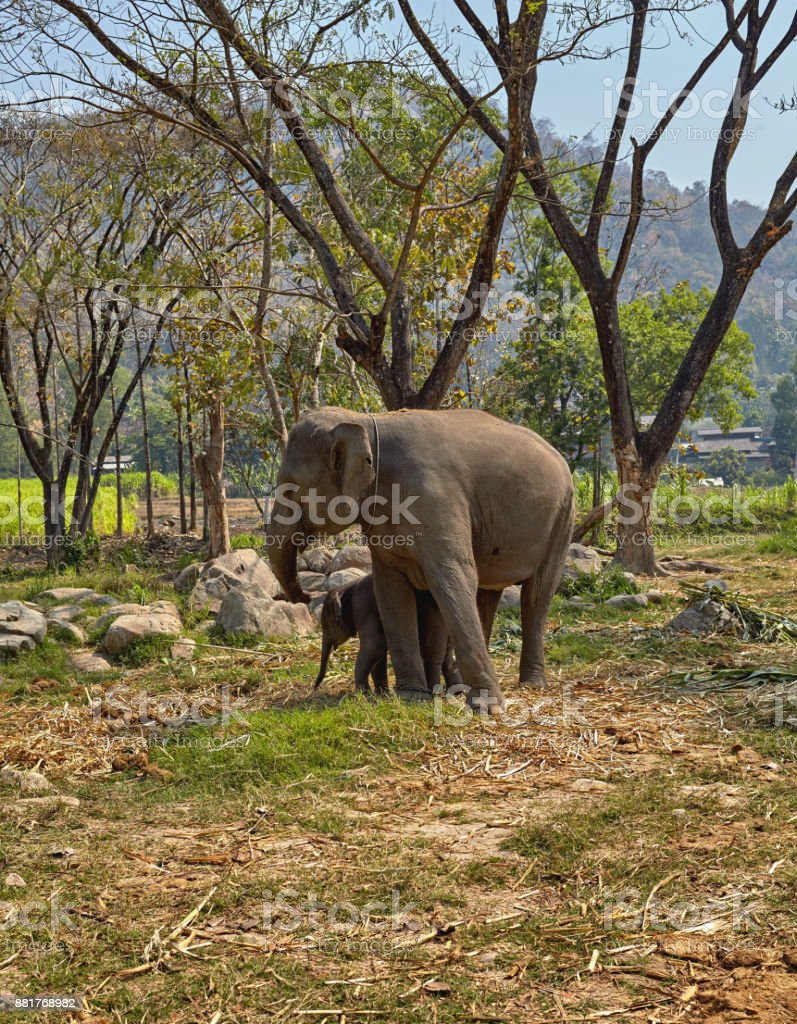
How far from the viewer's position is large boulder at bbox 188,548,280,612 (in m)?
11.9

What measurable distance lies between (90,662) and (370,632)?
3.53 meters

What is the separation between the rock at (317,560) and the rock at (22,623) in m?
4.07

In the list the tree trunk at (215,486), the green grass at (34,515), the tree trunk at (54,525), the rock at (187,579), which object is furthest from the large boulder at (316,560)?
the green grass at (34,515)

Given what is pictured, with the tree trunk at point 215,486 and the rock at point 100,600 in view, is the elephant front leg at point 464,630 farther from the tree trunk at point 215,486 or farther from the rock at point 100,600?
the tree trunk at point 215,486

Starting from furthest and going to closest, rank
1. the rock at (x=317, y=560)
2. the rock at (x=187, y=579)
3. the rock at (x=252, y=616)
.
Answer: the rock at (x=317, y=560) → the rock at (x=187, y=579) → the rock at (x=252, y=616)

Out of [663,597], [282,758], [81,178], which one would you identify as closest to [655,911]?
[282,758]

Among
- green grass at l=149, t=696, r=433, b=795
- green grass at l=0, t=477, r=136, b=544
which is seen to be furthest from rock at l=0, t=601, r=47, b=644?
green grass at l=0, t=477, r=136, b=544

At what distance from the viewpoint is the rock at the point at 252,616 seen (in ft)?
34.9

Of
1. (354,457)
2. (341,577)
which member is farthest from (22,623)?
(354,457)

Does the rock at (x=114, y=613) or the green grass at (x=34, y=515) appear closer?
the rock at (x=114, y=613)

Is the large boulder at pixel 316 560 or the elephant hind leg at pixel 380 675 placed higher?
the large boulder at pixel 316 560

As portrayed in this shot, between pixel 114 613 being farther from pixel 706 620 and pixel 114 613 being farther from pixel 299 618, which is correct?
pixel 706 620

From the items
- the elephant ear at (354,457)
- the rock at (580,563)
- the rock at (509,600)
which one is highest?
the elephant ear at (354,457)

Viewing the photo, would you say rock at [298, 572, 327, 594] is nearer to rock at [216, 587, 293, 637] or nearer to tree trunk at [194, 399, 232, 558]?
rock at [216, 587, 293, 637]
